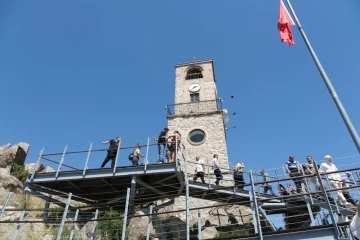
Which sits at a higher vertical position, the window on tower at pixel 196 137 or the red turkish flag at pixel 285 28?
the window on tower at pixel 196 137

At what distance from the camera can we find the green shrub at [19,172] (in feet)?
66.0

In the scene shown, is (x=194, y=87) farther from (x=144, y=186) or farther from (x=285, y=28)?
(x=285, y=28)

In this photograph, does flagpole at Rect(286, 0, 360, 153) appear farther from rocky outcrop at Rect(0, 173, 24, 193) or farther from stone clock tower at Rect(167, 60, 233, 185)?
rocky outcrop at Rect(0, 173, 24, 193)

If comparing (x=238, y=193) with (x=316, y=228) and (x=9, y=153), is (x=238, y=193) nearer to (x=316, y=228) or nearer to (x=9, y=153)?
(x=316, y=228)

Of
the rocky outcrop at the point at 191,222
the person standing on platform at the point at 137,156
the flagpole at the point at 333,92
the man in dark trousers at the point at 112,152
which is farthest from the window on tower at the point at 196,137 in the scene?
the flagpole at the point at 333,92

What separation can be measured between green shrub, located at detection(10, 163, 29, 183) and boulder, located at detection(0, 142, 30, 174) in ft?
1.30

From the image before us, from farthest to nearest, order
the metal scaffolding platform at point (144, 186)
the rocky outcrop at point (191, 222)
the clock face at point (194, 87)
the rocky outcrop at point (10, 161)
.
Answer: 1. the clock face at point (194, 87)
2. the rocky outcrop at point (10, 161)
3. the rocky outcrop at point (191, 222)
4. the metal scaffolding platform at point (144, 186)

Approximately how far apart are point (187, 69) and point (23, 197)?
15126mm

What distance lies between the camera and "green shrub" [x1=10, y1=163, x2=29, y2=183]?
792 inches

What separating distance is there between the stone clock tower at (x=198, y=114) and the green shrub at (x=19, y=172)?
12287 millimetres

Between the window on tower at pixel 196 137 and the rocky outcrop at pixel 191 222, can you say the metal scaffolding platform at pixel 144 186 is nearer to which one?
the rocky outcrop at pixel 191 222

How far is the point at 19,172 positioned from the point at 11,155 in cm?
147

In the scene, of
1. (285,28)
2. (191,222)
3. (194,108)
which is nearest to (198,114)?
(194,108)

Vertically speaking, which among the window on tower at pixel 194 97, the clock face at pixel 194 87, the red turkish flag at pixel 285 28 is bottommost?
the red turkish flag at pixel 285 28
